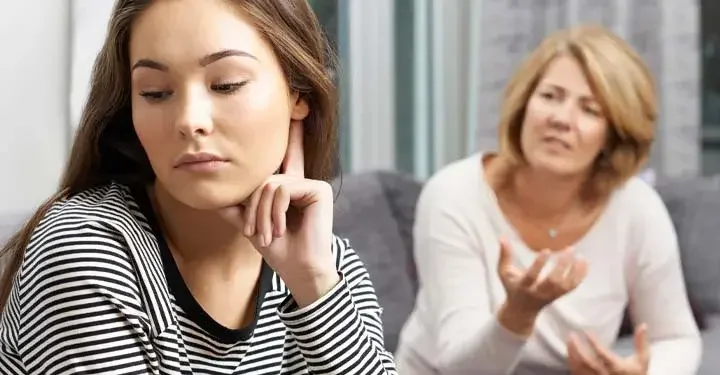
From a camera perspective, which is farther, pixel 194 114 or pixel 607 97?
pixel 607 97

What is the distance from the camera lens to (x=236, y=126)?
0.85 meters

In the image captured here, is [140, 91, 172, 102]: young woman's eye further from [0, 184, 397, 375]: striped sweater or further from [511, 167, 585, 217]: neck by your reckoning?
[511, 167, 585, 217]: neck

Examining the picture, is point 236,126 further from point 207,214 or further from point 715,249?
point 715,249

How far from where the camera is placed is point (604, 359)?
1370 mm

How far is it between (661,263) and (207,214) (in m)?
0.94

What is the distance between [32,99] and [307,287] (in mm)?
959

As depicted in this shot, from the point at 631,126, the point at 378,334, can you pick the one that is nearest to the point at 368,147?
the point at 631,126

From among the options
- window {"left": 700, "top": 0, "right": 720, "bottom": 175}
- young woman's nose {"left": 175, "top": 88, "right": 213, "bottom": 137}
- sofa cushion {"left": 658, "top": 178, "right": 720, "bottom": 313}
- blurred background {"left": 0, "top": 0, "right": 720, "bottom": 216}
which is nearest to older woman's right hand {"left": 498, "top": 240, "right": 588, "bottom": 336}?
young woman's nose {"left": 175, "top": 88, "right": 213, "bottom": 137}

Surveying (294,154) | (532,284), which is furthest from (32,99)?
(532,284)

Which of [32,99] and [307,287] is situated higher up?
[32,99]

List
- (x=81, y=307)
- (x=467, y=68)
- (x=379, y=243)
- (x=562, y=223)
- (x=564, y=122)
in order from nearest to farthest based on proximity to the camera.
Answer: (x=81, y=307) < (x=564, y=122) < (x=562, y=223) < (x=379, y=243) < (x=467, y=68)

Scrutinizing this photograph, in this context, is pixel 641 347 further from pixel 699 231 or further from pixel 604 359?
pixel 699 231

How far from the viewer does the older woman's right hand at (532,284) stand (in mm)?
1315

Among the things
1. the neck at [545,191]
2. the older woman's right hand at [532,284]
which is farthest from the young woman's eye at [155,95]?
the neck at [545,191]
